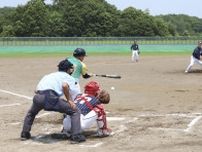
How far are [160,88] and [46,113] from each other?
7667mm

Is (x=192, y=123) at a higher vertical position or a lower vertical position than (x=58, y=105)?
lower

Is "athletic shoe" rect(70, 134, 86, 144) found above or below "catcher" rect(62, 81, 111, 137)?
below

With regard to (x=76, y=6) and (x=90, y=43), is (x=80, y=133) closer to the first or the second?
(x=90, y=43)

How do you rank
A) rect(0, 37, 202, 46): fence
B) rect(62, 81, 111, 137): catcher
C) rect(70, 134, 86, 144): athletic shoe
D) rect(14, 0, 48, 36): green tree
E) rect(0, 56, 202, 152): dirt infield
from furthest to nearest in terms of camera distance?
1. rect(14, 0, 48, 36): green tree
2. rect(0, 37, 202, 46): fence
3. rect(62, 81, 111, 137): catcher
4. rect(70, 134, 86, 144): athletic shoe
5. rect(0, 56, 202, 152): dirt infield

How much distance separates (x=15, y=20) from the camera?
293 feet

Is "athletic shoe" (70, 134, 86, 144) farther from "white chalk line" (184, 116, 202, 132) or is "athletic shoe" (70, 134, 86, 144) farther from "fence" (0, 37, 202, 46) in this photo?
"fence" (0, 37, 202, 46)

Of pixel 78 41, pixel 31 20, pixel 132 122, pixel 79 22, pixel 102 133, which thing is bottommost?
pixel 78 41

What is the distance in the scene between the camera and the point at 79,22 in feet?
294

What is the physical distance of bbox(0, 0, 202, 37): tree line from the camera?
8512 centimetres

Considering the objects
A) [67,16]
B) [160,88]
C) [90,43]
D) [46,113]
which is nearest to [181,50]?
[90,43]

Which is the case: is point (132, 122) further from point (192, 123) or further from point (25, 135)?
point (25, 135)

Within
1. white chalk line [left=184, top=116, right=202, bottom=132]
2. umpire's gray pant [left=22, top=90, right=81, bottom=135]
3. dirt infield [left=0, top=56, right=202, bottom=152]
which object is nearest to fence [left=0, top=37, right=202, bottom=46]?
dirt infield [left=0, top=56, right=202, bottom=152]

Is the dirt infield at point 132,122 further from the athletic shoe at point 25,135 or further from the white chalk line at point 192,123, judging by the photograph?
the athletic shoe at point 25,135

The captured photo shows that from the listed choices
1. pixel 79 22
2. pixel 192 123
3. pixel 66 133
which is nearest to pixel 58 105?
pixel 66 133
